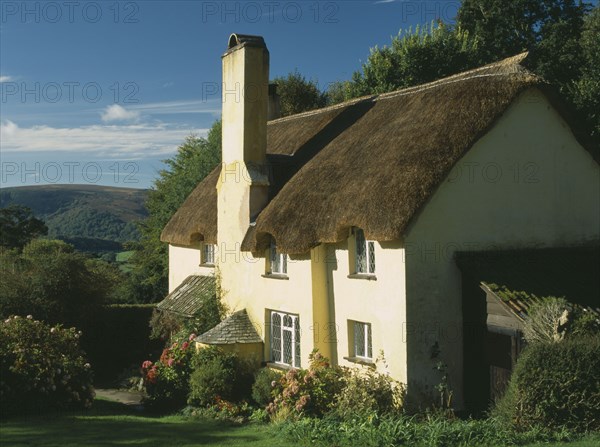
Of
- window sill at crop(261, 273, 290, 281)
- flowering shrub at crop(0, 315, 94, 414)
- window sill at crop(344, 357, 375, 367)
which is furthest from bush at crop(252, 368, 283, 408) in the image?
flowering shrub at crop(0, 315, 94, 414)

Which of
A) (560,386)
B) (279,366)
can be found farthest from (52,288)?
→ (560,386)

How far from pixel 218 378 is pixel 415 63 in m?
20.5

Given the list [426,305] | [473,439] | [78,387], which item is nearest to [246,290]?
[78,387]

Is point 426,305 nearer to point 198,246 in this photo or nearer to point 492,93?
point 492,93

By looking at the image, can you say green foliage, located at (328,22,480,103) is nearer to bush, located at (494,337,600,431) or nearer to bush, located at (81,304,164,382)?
bush, located at (81,304,164,382)

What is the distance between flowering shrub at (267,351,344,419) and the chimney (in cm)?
695

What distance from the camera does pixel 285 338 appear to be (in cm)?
1934

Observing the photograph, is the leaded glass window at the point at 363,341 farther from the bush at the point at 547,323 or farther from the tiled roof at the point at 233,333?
the bush at the point at 547,323

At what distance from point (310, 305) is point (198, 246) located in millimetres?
9234

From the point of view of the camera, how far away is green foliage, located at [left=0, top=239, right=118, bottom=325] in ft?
82.2

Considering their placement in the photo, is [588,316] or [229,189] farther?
[229,189]

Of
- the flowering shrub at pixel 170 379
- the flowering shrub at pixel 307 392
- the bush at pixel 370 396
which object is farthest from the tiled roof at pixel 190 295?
the bush at pixel 370 396

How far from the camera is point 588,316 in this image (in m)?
14.0

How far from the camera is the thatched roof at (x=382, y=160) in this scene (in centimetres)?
1555
